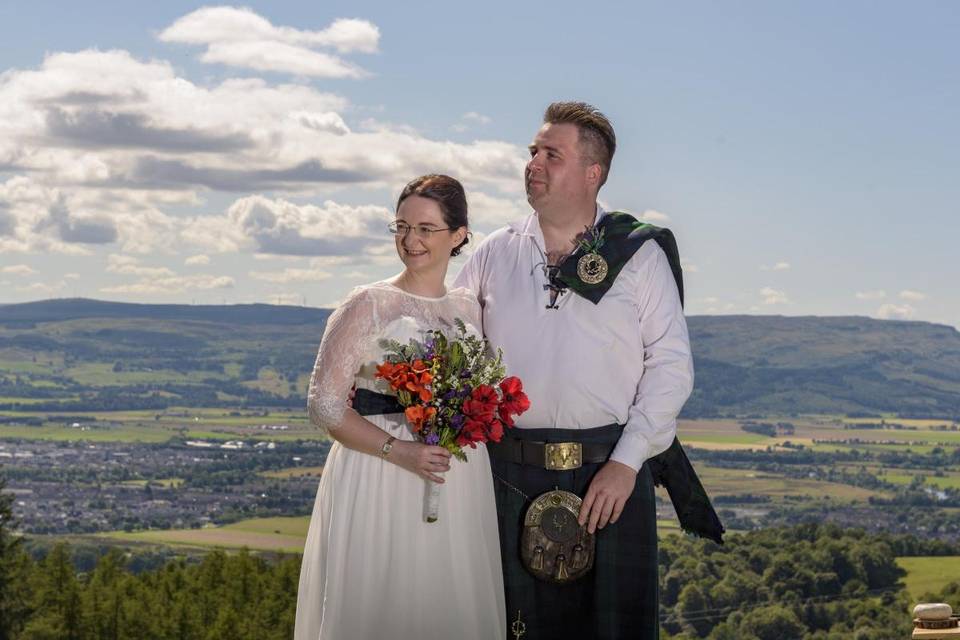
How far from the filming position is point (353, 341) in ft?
16.9

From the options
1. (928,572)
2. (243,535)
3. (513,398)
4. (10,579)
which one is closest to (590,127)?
(513,398)

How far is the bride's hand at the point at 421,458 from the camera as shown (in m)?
5.03

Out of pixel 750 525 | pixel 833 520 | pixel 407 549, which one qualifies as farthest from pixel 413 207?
pixel 833 520

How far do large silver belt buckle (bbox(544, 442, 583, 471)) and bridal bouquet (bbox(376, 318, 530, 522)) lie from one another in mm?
433

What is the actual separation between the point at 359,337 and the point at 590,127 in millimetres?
1431

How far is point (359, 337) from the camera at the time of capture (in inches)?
204

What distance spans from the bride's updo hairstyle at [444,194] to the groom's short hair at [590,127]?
0.65 m

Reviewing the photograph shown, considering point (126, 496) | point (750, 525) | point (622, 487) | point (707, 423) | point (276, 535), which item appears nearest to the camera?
point (622, 487)

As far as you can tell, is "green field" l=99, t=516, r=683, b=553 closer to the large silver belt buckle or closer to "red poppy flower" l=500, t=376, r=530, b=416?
the large silver belt buckle

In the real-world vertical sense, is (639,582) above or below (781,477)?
above

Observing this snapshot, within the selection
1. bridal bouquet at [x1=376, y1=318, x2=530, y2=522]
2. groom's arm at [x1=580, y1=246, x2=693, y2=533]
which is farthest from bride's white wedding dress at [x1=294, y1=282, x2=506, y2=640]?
groom's arm at [x1=580, y1=246, x2=693, y2=533]

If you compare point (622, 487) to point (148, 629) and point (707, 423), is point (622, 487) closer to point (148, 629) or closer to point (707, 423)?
point (148, 629)

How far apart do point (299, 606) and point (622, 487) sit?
1.46 metres

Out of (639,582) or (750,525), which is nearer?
(639,582)
